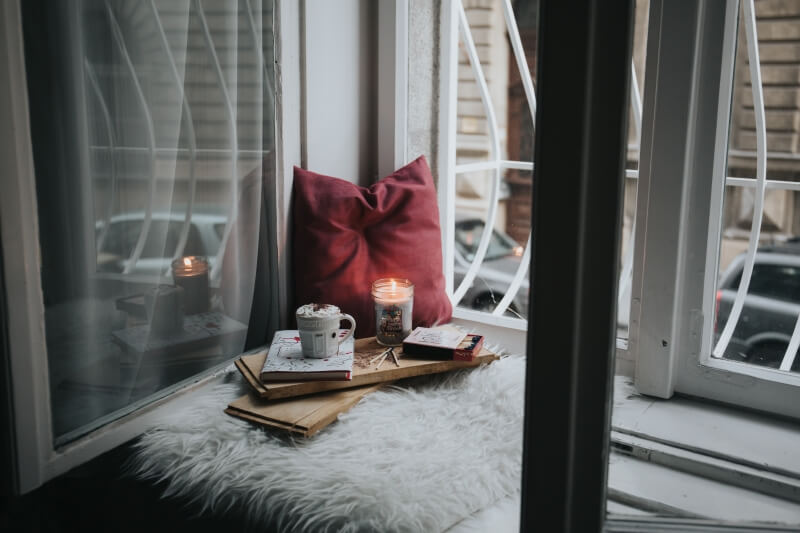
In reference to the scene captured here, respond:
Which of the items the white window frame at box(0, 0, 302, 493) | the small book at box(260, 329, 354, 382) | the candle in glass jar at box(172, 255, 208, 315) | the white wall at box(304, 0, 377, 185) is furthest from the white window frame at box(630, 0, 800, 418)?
the white window frame at box(0, 0, 302, 493)

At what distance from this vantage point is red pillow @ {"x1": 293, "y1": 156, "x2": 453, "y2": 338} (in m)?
1.55

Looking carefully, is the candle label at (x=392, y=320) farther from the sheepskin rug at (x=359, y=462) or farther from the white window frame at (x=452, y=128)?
the white window frame at (x=452, y=128)

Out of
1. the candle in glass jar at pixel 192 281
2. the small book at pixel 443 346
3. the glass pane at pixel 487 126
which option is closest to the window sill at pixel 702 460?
the small book at pixel 443 346

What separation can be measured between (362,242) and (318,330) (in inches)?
14.1

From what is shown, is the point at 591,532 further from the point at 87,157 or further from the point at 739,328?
the point at 87,157

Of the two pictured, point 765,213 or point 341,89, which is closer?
point 765,213

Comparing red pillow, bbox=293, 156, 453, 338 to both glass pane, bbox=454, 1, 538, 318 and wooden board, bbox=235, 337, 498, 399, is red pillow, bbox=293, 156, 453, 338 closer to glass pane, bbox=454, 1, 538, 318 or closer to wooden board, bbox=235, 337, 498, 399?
wooden board, bbox=235, 337, 498, 399

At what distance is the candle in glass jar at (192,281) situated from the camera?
4.31ft

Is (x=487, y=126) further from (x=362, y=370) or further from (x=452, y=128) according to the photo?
(x=362, y=370)

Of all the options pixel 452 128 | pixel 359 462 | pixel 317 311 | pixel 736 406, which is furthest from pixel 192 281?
pixel 736 406

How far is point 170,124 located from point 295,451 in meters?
0.64

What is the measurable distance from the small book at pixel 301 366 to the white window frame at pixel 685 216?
601 mm

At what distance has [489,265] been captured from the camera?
4.30 metres

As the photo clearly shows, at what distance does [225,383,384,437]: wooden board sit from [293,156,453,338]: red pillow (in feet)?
1.07
